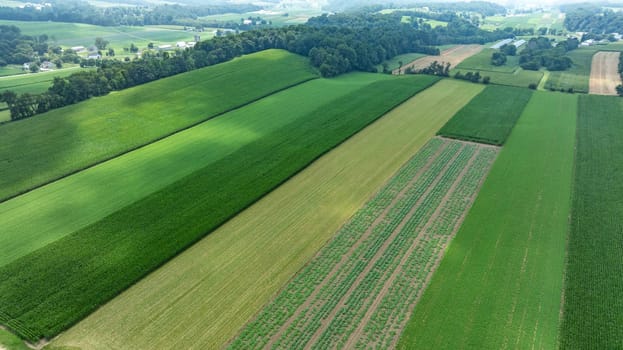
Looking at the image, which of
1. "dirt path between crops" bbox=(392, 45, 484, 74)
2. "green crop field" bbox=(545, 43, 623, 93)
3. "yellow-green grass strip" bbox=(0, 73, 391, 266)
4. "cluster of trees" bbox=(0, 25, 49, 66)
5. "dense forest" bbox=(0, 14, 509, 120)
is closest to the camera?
"yellow-green grass strip" bbox=(0, 73, 391, 266)

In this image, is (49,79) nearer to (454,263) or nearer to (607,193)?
(454,263)

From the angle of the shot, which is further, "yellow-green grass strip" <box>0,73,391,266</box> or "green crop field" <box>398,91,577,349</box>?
"yellow-green grass strip" <box>0,73,391,266</box>

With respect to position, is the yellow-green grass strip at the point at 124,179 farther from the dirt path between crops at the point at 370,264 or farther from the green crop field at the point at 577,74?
the green crop field at the point at 577,74

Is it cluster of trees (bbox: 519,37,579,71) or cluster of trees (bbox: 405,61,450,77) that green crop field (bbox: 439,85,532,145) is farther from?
cluster of trees (bbox: 519,37,579,71)

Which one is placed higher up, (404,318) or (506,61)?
(506,61)

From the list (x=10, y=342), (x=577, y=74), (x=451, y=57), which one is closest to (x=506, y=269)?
(x=10, y=342)

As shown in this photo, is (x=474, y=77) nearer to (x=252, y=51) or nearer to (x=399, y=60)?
(x=399, y=60)

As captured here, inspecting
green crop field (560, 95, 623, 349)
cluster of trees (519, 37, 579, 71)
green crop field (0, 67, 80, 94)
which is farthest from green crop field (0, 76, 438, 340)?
cluster of trees (519, 37, 579, 71)

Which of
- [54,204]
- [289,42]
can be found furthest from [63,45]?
[54,204]
